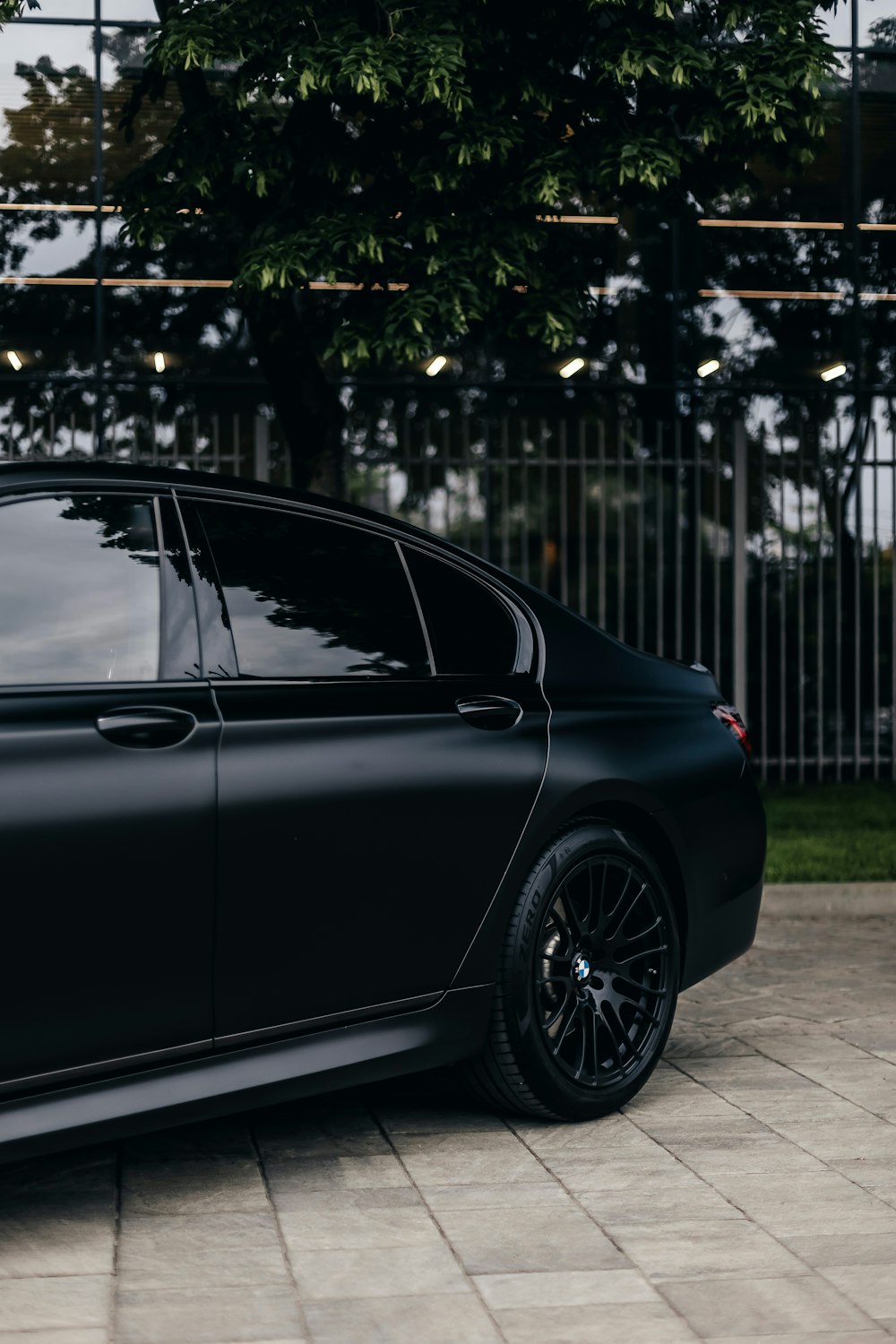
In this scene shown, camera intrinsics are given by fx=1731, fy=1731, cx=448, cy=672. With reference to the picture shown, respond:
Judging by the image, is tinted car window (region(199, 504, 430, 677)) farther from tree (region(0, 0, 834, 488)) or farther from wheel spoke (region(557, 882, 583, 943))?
tree (region(0, 0, 834, 488))

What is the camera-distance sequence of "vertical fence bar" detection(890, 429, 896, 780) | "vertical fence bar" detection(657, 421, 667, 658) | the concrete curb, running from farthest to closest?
"vertical fence bar" detection(890, 429, 896, 780)
"vertical fence bar" detection(657, 421, 667, 658)
the concrete curb

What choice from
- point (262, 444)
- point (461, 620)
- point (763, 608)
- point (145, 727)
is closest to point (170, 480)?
point (145, 727)

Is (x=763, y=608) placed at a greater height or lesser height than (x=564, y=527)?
lesser

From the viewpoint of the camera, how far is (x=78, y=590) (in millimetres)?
3607

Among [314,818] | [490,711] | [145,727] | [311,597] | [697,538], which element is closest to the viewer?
[145,727]

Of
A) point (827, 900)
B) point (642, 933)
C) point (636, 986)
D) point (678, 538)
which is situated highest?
point (678, 538)

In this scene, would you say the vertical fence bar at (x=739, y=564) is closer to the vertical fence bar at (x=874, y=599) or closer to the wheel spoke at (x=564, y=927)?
the vertical fence bar at (x=874, y=599)

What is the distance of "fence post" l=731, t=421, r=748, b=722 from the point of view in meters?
14.0

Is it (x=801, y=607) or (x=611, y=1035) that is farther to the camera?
(x=801, y=607)

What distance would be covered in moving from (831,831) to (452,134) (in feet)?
15.7

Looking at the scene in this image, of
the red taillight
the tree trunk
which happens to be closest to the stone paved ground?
the red taillight

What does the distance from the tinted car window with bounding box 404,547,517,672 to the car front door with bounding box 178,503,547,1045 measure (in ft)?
0.15

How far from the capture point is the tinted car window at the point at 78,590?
3.51 meters

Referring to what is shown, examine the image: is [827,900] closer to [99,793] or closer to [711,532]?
[99,793]
